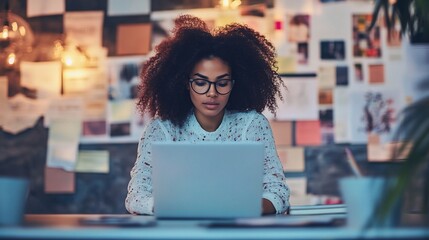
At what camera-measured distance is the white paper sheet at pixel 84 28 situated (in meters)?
4.85

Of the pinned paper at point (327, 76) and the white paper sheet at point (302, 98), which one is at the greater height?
the pinned paper at point (327, 76)

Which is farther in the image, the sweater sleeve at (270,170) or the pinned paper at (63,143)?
the pinned paper at (63,143)

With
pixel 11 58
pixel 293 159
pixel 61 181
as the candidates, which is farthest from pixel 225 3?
pixel 61 181

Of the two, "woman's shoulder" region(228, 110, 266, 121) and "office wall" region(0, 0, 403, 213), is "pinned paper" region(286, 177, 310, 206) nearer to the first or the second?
"office wall" region(0, 0, 403, 213)

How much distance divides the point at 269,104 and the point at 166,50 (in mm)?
549

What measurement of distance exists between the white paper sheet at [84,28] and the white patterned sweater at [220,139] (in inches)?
74.1

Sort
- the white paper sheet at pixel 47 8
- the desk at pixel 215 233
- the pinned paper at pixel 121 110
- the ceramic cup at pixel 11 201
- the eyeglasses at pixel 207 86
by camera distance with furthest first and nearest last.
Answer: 1. the white paper sheet at pixel 47 8
2. the pinned paper at pixel 121 110
3. the eyeglasses at pixel 207 86
4. the ceramic cup at pixel 11 201
5. the desk at pixel 215 233

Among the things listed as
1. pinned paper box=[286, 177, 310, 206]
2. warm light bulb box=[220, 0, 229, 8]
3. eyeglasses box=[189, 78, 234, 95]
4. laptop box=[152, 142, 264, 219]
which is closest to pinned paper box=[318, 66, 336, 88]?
pinned paper box=[286, 177, 310, 206]

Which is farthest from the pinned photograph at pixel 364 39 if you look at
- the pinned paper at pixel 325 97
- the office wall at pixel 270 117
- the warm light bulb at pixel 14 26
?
the warm light bulb at pixel 14 26

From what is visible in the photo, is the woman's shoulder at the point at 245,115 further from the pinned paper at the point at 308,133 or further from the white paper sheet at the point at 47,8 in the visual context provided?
the white paper sheet at the point at 47,8

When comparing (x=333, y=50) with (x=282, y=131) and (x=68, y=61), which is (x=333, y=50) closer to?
(x=282, y=131)

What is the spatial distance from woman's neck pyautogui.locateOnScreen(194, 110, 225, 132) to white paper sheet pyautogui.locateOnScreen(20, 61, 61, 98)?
6.45ft

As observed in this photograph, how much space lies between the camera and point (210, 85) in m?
2.98

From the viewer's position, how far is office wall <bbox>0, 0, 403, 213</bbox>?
15.2 feet
